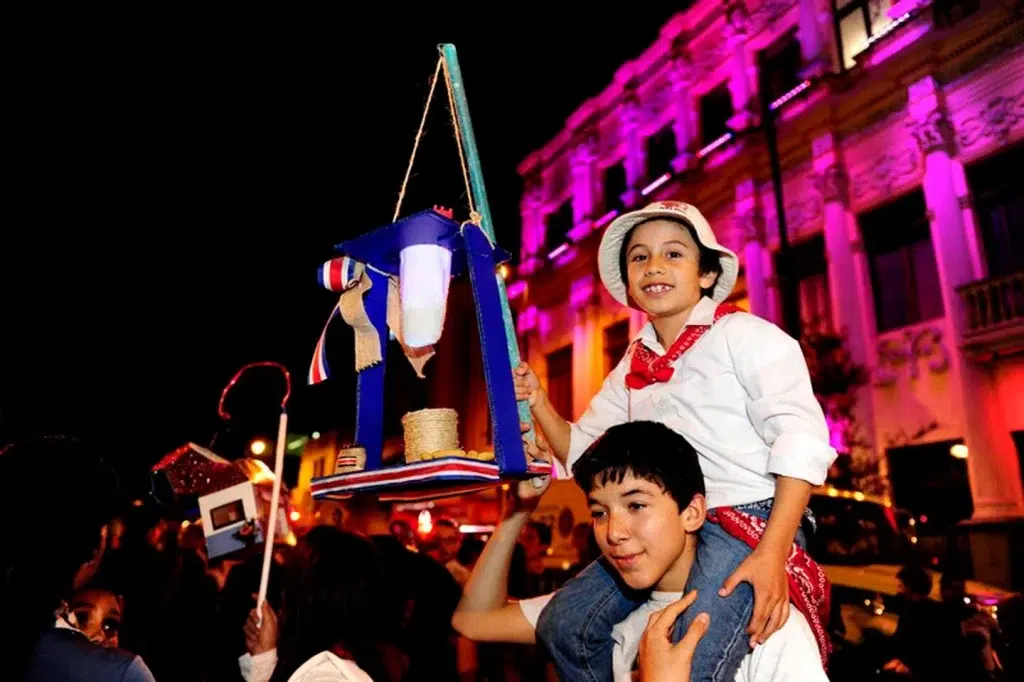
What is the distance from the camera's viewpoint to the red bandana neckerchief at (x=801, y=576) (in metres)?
2.44

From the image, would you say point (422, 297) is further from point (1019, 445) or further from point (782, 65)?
point (782, 65)

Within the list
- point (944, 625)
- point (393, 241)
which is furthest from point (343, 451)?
point (944, 625)

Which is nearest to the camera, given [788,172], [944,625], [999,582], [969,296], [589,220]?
[944,625]

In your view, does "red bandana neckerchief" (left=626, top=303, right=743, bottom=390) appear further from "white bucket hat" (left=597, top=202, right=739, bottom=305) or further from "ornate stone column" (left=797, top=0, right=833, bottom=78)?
"ornate stone column" (left=797, top=0, right=833, bottom=78)

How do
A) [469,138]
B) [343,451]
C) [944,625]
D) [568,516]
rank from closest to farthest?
[343,451] < [469,138] < [944,625] < [568,516]

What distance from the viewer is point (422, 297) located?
299 cm

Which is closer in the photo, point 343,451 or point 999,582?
point 343,451

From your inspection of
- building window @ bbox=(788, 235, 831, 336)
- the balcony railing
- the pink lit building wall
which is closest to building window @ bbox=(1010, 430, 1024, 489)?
the pink lit building wall

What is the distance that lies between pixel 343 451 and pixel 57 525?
1.09m

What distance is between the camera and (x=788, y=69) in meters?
19.8

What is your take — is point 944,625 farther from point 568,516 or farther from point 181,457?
point 568,516

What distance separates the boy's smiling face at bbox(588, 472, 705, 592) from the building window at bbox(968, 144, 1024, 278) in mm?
15042

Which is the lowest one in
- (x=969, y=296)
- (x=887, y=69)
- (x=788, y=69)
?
(x=969, y=296)

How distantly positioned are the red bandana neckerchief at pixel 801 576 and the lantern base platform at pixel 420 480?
791 mm
